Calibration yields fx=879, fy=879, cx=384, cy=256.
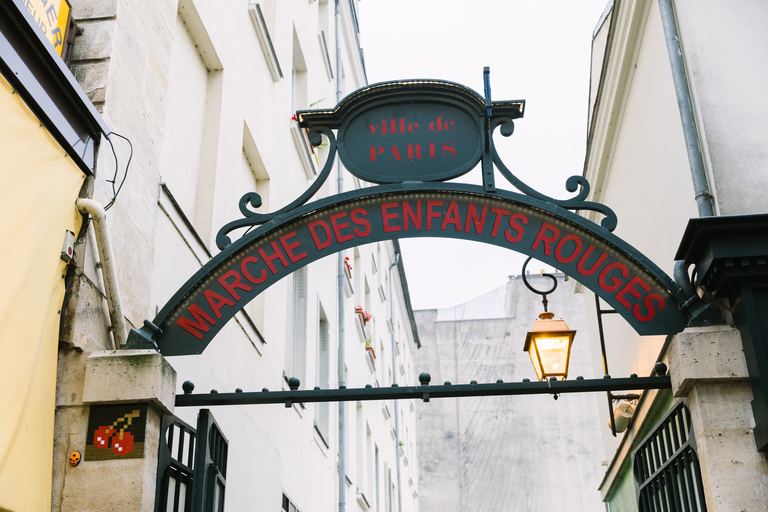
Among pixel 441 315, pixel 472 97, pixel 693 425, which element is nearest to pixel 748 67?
pixel 472 97

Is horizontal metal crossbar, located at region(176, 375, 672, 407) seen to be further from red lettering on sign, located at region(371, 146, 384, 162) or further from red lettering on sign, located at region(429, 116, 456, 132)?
red lettering on sign, located at region(429, 116, 456, 132)

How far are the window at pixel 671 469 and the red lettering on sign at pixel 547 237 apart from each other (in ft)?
3.97

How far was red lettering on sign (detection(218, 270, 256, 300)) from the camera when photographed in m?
5.42

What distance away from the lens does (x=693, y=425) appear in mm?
4938

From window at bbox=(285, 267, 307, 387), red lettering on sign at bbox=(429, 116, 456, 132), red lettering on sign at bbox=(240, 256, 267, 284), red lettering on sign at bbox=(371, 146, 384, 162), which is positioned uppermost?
window at bbox=(285, 267, 307, 387)

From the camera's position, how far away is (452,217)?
559cm

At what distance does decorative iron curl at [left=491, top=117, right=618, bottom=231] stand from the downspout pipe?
863 millimetres

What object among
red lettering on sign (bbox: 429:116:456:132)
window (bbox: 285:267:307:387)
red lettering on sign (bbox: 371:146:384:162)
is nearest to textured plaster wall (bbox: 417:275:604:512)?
window (bbox: 285:267:307:387)

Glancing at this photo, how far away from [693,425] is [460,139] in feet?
7.63

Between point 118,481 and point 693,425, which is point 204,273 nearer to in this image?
point 118,481

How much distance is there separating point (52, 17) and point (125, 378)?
2.19 m

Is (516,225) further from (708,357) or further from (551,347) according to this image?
(551,347)

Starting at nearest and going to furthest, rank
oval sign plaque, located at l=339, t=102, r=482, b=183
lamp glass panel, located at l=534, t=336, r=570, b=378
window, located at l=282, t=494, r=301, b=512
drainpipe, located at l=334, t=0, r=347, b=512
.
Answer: oval sign plaque, located at l=339, t=102, r=482, b=183 → lamp glass panel, located at l=534, t=336, r=570, b=378 → window, located at l=282, t=494, r=301, b=512 → drainpipe, located at l=334, t=0, r=347, b=512

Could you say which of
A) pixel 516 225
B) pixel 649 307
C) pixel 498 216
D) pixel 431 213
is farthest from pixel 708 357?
pixel 431 213
